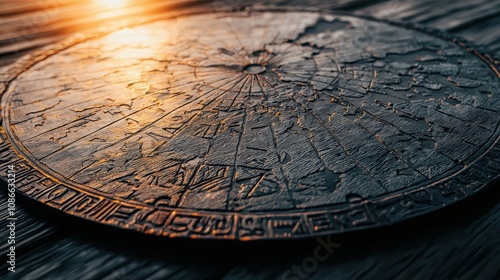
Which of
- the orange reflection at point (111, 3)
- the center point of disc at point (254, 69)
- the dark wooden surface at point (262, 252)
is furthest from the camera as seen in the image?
the orange reflection at point (111, 3)

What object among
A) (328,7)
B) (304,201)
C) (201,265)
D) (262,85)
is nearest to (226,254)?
(201,265)

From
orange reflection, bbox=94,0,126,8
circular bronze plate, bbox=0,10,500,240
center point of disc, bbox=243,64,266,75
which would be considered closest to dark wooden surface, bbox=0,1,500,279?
circular bronze plate, bbox=0,10,500,240

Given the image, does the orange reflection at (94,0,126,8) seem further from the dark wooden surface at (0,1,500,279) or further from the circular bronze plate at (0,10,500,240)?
the dark wooden surface at (0,1,500,279)

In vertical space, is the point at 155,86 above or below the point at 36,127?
above

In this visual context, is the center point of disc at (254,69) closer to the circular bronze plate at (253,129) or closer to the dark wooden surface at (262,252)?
the circular bronze plate at (253,129)

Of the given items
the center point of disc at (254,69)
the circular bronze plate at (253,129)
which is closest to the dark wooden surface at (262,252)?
the circular bronze plate at (253,129)

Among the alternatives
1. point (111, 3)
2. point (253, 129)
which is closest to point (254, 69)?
point (253, 129)

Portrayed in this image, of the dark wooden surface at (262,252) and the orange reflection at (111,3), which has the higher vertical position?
the orange reflection at (111,3)

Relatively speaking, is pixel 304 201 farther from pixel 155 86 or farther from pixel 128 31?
pixel 128 31
